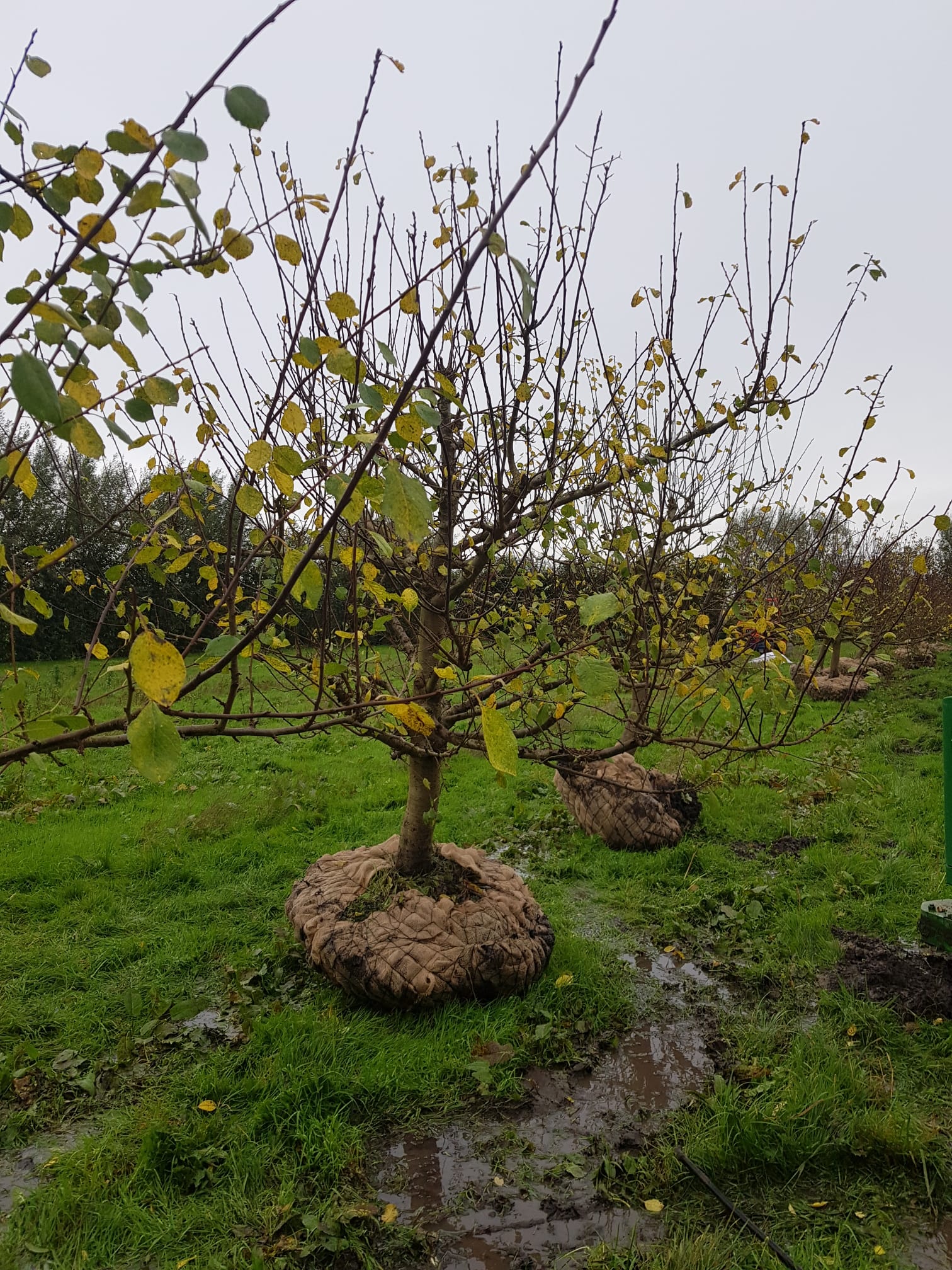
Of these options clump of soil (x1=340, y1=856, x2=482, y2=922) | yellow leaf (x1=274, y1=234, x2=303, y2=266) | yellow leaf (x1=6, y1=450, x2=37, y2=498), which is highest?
yellow leaf (x1=274, y1=234, x2=303, y2=266)

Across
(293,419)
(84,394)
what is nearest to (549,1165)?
(293,419)

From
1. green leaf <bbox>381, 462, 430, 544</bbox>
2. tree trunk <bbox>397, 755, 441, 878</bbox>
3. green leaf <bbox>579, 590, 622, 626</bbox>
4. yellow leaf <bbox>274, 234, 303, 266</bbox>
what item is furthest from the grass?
yellow leaf <bbox>274, 234, 303, 266</bbox>

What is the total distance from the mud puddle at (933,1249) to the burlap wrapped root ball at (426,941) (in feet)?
5.09

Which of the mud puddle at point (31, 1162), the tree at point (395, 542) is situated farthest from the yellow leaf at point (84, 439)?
the mud puddle at point (31, 1162)

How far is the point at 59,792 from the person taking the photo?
5957mm

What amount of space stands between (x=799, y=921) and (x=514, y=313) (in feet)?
11.4

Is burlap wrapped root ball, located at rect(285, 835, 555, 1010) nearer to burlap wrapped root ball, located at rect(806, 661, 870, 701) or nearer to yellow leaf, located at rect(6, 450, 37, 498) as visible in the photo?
yellow leaf, located at rect(6, 450, 37, 498)

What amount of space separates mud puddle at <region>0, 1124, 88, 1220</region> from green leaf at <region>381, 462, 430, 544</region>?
2642mm

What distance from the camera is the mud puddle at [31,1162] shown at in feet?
7.17

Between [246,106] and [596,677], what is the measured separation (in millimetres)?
1002

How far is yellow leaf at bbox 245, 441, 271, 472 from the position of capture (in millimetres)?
1071

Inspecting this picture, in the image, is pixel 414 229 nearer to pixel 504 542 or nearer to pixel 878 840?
pixel 504 542

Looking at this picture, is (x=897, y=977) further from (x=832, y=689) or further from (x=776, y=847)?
(x=832, y=689)

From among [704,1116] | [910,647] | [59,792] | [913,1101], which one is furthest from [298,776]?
[910,647]
